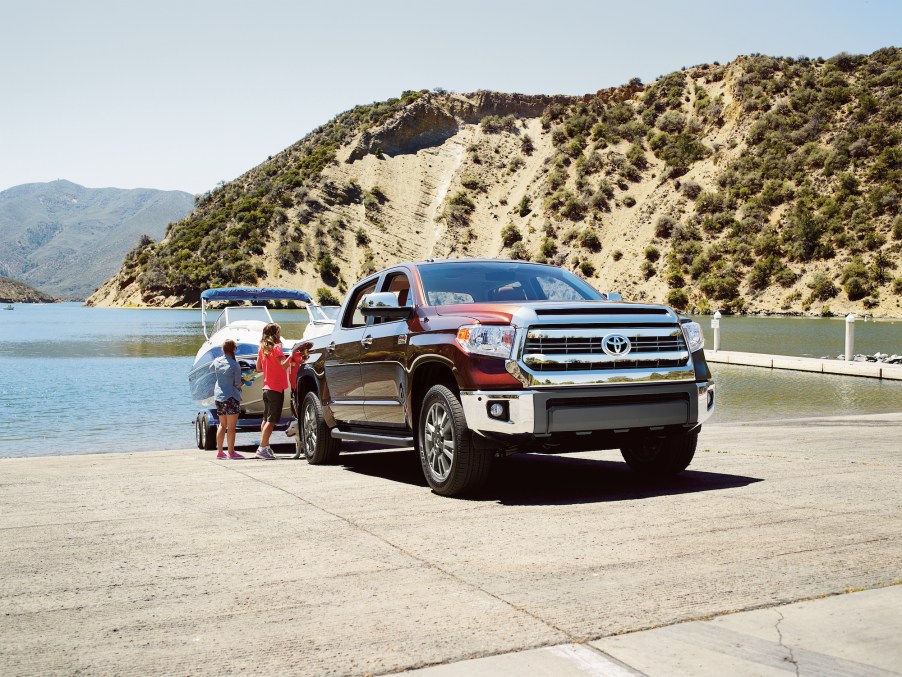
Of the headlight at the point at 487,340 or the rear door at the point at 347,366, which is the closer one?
the headlight at the point at 487,340

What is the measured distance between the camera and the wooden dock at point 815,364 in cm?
2386

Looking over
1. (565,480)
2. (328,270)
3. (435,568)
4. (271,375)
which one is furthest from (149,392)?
(328,270)

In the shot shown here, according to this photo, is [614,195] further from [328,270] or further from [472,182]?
[328,270]

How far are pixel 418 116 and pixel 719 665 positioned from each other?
135 metres

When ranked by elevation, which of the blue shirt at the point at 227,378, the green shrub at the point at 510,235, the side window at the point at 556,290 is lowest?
the blue shirt at the point at 227,378

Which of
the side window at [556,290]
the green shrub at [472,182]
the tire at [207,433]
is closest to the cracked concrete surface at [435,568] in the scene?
the side window at [556,290]

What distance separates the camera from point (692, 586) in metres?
4.82

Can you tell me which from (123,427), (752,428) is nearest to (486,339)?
(752,428)

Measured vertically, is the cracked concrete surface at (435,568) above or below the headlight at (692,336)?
below

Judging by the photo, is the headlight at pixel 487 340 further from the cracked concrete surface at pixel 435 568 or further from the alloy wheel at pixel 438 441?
the cracked concrete surface at pixel 435 568

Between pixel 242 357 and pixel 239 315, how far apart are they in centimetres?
152

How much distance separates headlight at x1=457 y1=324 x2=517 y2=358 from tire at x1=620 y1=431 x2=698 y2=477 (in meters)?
1.86

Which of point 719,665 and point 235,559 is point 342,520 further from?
point 719,665

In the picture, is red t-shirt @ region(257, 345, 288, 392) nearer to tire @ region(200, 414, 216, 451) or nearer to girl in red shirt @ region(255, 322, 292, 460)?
girl in red shirt @ region(255, 322, 292, 460)
